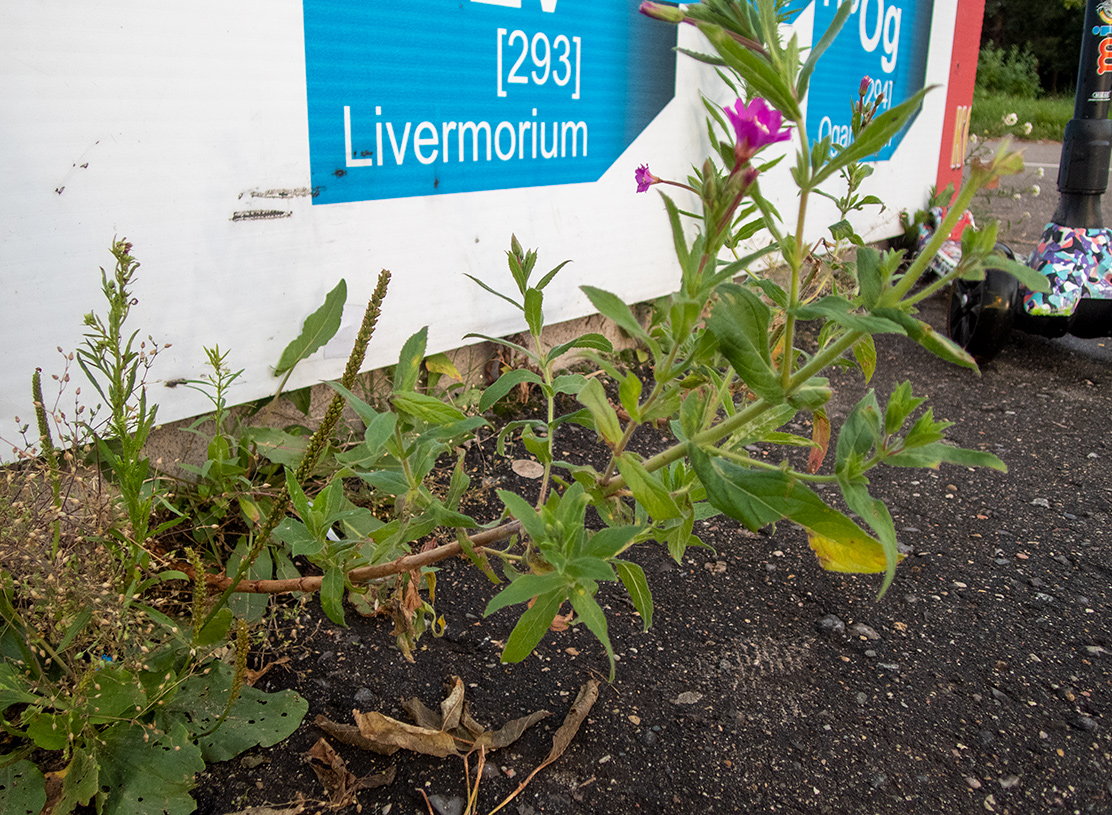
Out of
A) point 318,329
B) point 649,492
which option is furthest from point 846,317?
point 318,329

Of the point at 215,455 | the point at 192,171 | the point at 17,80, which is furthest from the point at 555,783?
the point at 17,80

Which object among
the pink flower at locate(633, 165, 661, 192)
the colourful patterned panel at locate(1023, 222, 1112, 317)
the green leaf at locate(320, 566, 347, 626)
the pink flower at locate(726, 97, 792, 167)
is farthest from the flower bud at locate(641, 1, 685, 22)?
the colourful patterned panel at locate(1023, 222, 1112, 317)

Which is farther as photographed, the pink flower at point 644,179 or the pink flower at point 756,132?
the pink flower at point 644,179

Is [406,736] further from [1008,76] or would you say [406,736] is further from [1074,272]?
[1008,76]

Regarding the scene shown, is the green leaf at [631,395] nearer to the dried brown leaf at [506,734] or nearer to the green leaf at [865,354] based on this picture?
the green leaf at [865,354]

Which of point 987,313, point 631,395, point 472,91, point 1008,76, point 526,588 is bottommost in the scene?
point 987,313

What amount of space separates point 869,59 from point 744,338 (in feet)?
10.8

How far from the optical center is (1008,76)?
1911 cm

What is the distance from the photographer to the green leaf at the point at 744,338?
96 centimetres

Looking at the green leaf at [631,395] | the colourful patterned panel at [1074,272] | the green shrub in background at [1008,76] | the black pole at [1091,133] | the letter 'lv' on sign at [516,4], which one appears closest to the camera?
the green leaf at [631,395]

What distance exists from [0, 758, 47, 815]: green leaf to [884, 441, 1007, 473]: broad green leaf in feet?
3.91

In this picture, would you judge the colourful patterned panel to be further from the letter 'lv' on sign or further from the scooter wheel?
the letter 'lv' on sign

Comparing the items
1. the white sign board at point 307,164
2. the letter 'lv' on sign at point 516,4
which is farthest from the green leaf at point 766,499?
the letter 'lv' on sign at point 516,4

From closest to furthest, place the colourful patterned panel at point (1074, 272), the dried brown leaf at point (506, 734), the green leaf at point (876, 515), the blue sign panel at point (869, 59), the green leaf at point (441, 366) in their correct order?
the green leaf at point (876, 515), the dried brown leaf at point (506, 734), the green leaf at point (441, 366), the colourful patterned panel at point (1074, 272), the blue sign panel at point (869, 59)
